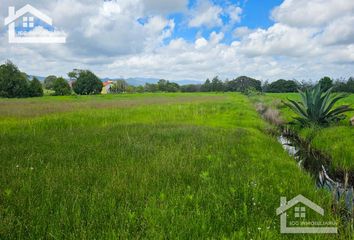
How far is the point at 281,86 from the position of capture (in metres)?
85.8

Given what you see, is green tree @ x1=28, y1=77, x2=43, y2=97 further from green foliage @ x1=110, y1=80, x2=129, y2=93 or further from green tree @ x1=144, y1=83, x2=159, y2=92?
green tree @ x1=144, y1=83, x2=159, y2=92

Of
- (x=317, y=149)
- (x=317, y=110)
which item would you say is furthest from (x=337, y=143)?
(x=317, y=110)

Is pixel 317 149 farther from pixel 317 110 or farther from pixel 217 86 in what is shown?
pixel 217 86

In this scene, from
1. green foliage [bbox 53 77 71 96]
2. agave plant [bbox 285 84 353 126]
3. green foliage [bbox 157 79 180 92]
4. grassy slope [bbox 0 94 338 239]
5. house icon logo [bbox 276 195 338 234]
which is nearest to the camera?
grassy slope [bbox 0 94 338 239]

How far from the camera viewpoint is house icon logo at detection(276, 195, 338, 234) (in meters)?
2.77

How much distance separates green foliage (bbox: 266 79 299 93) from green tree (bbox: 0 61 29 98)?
81.4 m

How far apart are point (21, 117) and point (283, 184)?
13.5 meters

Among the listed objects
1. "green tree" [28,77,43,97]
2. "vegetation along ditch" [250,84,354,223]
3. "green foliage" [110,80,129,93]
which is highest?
"green foliage" [110,80,129,93]

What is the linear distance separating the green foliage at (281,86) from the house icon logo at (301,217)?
8703cm

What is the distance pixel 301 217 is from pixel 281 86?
92080 millimetres

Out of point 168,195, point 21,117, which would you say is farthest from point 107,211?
point 21,117

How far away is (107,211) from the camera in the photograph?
298cm

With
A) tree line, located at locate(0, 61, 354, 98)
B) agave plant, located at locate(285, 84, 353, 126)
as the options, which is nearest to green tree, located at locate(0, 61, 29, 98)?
tree line, located at locate(0, 61, 354, 98)

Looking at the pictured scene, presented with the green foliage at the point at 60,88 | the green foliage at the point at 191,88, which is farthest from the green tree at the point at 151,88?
the green foliage at the point at 60,88
